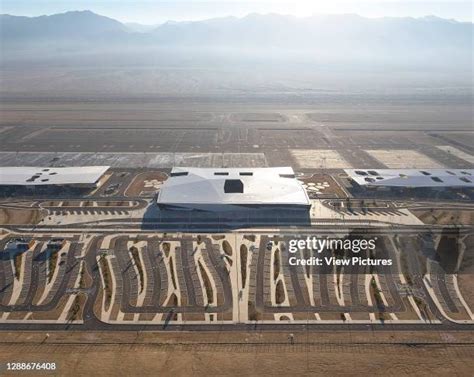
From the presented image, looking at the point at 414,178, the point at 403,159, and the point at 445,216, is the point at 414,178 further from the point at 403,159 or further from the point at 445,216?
the point at 403,159

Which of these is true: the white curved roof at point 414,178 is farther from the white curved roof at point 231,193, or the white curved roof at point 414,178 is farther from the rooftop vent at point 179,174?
the rooftop vent at point 179,174

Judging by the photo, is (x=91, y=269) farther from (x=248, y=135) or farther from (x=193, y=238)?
(x=248, y=135)

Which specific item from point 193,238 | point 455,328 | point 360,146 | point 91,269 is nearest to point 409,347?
point 455,328

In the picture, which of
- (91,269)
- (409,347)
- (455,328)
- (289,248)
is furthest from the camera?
(289,248)

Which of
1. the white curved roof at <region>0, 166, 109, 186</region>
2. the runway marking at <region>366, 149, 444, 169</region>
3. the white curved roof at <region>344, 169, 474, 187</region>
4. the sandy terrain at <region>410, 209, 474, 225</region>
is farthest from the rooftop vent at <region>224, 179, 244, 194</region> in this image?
the runway marking at <region>366, 149, 444, 169</region>

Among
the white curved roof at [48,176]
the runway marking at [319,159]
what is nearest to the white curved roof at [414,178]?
the runway marking at [319,159]
